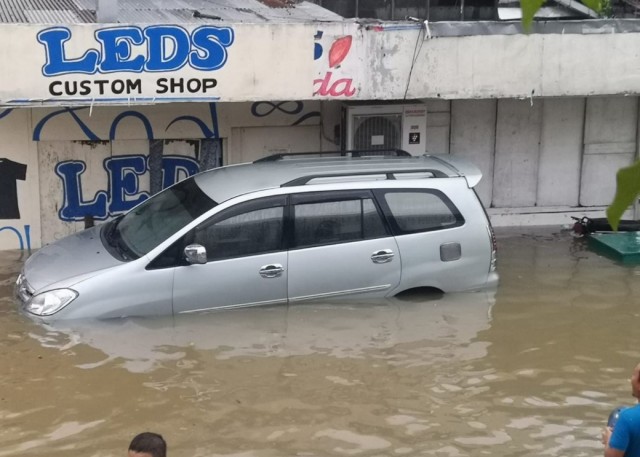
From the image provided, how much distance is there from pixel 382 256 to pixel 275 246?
1.01m

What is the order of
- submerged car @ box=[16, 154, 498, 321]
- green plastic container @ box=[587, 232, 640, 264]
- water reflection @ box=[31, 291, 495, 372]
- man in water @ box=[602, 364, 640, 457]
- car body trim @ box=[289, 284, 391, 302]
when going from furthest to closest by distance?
green plastic container @ box=[587, 232, 640, 264] < car body trim @ box=[289, 284, 391, 302] < submerged car @ box=[16, 154, 498, 321] < water reflection @ box=[31, 291, 495, 372] < man in water @ box=[602, 364, 640, 457]

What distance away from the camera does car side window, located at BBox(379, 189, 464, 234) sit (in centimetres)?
866

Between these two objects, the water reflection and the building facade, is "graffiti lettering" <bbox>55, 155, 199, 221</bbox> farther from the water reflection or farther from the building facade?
the water reflection

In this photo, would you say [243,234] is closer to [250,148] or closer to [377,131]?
[250,148]

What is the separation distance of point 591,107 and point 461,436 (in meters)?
7.03

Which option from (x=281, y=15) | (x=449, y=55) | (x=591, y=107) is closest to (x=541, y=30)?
(x=449, y=55)

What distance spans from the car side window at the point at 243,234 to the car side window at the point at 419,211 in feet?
3.52

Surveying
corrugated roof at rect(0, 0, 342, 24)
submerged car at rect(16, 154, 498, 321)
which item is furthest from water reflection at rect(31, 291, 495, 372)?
corrugated roof at rect(0, 0, 342, 24)

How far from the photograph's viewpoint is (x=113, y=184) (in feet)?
36.4

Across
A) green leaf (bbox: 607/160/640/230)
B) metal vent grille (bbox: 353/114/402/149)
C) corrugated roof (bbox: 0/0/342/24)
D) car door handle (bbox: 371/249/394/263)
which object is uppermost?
corrugated roof (bbox: 0/0/342/24)

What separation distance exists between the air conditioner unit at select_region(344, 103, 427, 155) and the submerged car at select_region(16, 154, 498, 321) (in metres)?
2.10

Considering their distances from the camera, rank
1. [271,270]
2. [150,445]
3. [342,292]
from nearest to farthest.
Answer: [150,445] → [271,270] → [342,292]

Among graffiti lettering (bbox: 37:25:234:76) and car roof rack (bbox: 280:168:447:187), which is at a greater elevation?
graffiti lettering (bbox: 37:25:234:76)

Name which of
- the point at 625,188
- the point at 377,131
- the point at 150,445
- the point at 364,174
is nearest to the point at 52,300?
the point at 364,174
